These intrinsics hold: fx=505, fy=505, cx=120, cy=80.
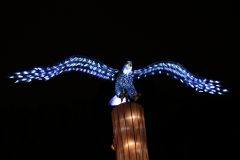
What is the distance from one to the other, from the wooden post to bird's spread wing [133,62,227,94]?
2.76 ft

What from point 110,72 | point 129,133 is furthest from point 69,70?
point 129,133

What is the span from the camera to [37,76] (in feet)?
19.8

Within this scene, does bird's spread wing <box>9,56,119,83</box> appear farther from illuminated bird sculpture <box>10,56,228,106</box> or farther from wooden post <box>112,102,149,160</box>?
wooden post <box>112,102,149,160</box>

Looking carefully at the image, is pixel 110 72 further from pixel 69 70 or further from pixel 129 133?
pixel 129 133

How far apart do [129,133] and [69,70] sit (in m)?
1.21

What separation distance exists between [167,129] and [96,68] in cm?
233

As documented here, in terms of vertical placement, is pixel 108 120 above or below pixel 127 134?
above

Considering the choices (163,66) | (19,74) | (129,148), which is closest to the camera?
(129,148)

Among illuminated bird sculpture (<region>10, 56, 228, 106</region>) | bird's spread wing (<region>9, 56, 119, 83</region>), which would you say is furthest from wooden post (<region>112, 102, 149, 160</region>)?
bird's spread wing (<region>9, 56, 119, 83</region>)

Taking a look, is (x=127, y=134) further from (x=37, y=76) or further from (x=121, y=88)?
(x=37, y=76)

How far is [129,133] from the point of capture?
5.45 m

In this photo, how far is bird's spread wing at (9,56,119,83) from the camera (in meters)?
6.02

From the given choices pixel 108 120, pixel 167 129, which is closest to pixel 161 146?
pixel 167 129

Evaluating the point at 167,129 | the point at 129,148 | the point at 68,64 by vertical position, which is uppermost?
the point at 68,64
